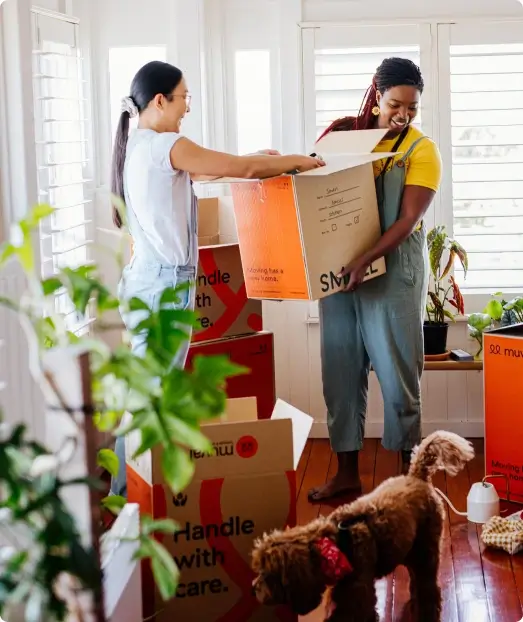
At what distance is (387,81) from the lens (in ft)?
10.3

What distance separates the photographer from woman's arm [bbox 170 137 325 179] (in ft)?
8.86

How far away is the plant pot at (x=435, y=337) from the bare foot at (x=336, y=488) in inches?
26.9

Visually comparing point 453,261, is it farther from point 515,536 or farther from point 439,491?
point 515,536

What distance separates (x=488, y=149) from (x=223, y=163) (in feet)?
5.47

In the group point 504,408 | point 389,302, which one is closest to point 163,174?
point 389,302

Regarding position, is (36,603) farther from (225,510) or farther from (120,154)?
(120,154)

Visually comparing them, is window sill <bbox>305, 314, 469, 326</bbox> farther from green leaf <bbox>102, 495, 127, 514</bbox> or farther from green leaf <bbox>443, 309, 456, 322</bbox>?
green leaf <bbox>102, 495, 127, 514</bbox>

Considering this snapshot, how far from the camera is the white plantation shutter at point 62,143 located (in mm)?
3295

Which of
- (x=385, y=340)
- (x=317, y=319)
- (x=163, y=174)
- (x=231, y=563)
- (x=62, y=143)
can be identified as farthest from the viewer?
(x=317, y=319)

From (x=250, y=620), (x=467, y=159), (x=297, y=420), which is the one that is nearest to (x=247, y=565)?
(x=250, y=620)

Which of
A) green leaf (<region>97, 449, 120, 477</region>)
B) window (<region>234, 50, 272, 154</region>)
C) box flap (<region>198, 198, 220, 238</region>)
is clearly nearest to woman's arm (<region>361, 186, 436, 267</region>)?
box flap (<region>198, 198, 220, 238</region>)

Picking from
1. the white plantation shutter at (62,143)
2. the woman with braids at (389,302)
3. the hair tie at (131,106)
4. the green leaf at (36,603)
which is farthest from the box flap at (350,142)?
the green leaf at (36,603)

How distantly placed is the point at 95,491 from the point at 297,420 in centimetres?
132

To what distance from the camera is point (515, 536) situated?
9.86 feet
